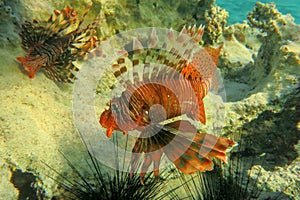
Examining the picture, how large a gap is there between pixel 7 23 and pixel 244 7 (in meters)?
21.7

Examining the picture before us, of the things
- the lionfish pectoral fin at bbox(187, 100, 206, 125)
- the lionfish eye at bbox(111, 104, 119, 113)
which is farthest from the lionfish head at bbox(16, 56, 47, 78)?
the lionfish pectoral fin at bbox(187, 100, 206, 125)

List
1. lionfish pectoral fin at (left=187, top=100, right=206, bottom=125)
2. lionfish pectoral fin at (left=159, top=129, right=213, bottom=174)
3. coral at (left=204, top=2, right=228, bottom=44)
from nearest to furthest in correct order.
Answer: lionfish pectoral fin at (left=159, top=129, right=213, bottom=174), lionfish pectoral fin at (left=187, top=100, right=206, bottom=125), coral at (left=204, top=2, right=228, bottom=44)

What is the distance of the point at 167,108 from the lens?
2750 millimetres

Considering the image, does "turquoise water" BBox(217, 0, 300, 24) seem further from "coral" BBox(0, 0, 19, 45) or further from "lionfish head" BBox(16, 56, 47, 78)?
"lionfish head" BBox(16, 56, 47, 78)

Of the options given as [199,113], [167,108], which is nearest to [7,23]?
[167,108]

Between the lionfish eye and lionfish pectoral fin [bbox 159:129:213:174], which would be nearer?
lionfish pectoral fin [bbox 159:129:213:174]

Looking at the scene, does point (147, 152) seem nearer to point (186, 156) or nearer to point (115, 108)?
point (186, 156)

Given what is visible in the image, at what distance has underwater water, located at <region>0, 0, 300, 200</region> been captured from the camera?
2441mm

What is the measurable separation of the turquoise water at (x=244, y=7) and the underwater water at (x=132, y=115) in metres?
17.3

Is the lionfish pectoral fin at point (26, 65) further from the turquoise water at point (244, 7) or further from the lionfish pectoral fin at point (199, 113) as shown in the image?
the turquoise water at point (244, 7)

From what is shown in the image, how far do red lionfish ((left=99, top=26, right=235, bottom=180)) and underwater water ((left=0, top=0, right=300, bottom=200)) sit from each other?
0.01m

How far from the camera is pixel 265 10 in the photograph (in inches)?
252

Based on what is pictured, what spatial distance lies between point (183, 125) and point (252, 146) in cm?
163

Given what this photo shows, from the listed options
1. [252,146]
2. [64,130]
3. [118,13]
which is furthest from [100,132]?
[118,13]
